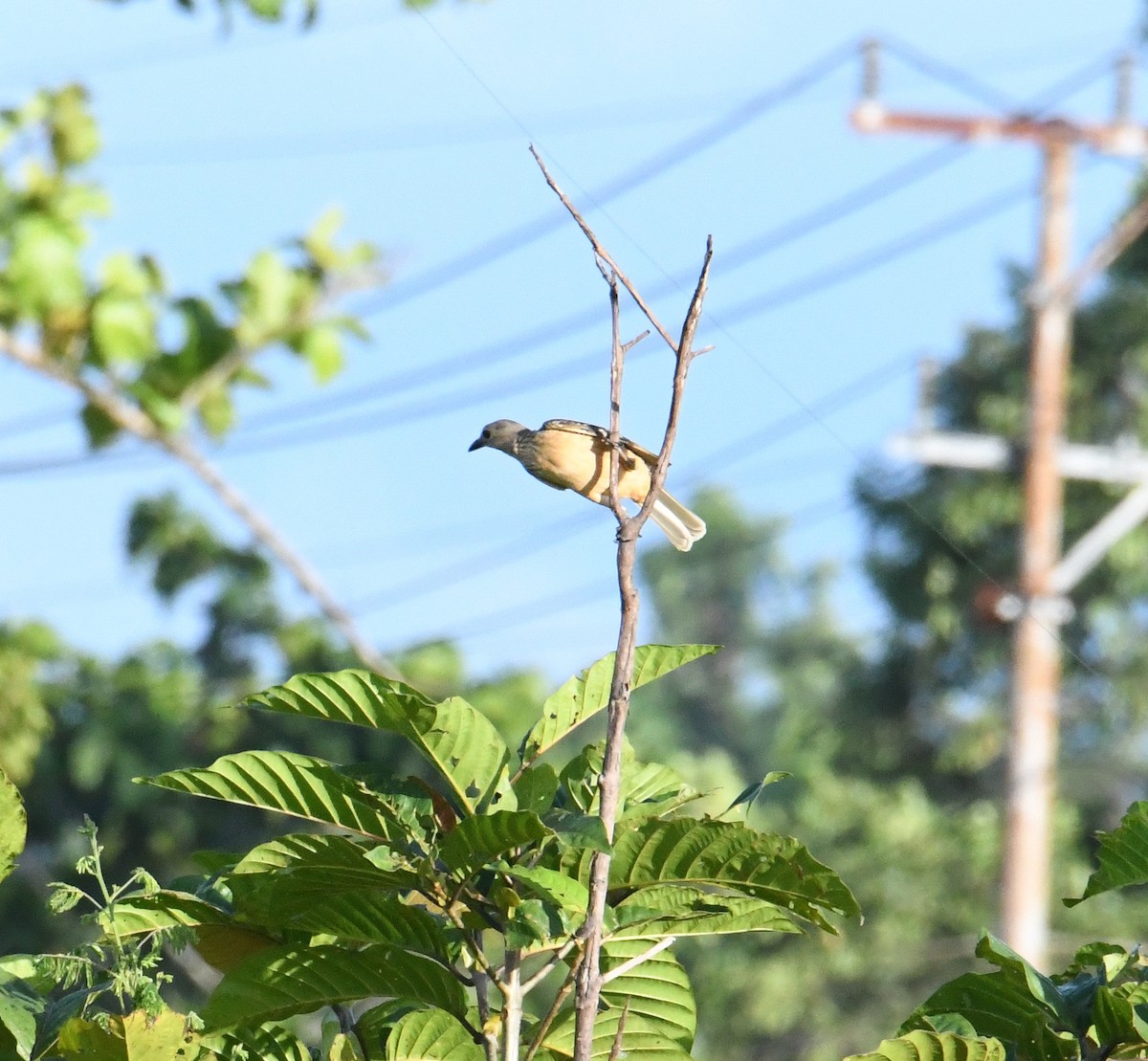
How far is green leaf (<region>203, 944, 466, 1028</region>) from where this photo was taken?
175cm

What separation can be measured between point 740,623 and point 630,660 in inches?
2802

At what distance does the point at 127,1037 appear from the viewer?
5.29ft

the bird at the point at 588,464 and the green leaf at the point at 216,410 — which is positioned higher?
the bird at the point at 588,464

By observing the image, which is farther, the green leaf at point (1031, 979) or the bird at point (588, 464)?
the bird at point (588, 464)

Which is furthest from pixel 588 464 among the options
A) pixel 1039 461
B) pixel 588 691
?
pixel 1039 461

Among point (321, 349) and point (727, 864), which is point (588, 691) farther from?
point (321, 349)

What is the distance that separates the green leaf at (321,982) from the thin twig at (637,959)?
16 centimetres

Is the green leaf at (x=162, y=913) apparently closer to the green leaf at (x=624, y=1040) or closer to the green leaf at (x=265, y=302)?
the green leaf at (x=624, y=1040)

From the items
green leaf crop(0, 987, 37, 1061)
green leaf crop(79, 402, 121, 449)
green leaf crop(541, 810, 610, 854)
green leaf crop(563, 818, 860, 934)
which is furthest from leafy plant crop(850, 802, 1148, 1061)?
green leaf crop(79, 402, 121, 449)

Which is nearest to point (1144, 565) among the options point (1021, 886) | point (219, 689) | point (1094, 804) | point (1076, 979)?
point (1094, 804)

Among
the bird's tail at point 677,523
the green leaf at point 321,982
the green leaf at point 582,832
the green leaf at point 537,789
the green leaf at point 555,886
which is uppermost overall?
the green leaf at point 582,832

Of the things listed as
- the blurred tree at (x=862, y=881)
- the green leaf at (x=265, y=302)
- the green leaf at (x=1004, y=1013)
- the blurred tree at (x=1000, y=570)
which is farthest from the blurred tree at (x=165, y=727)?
the green leaf at (x=1004, y=1013)

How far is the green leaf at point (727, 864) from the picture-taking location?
1.67 metres

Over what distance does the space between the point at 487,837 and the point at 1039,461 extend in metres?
14.5
